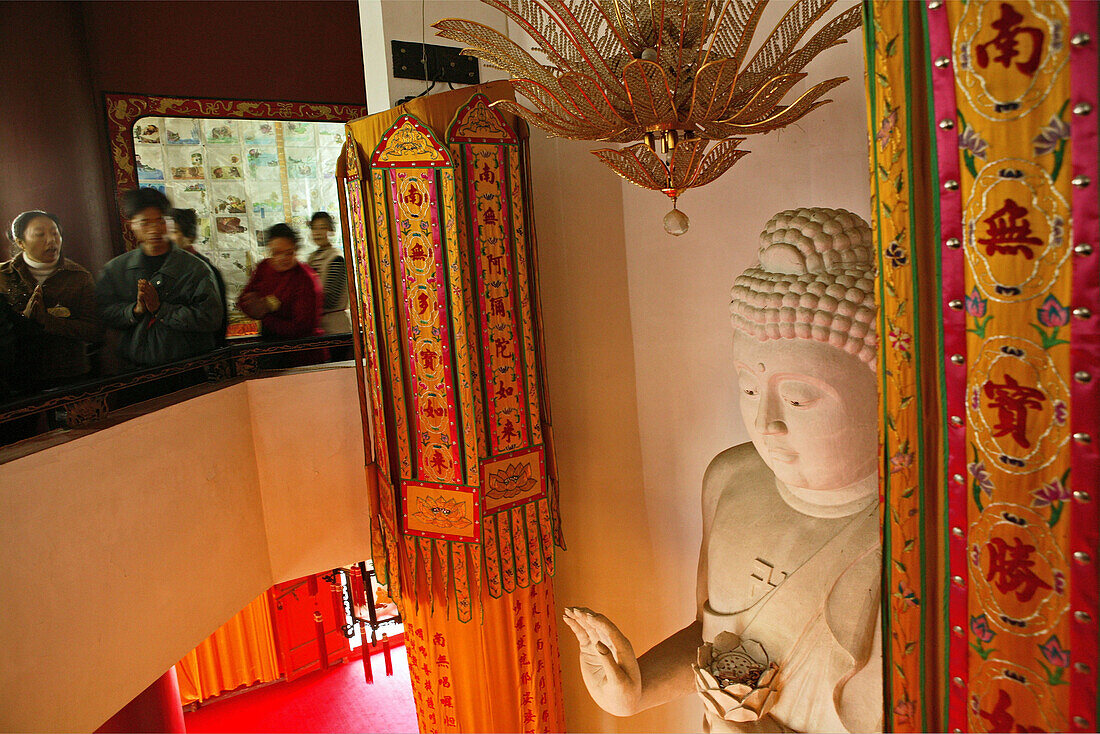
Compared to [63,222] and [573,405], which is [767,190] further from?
[63,222]

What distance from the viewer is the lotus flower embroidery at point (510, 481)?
2.70m

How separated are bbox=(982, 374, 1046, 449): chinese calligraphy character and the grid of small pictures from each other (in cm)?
498

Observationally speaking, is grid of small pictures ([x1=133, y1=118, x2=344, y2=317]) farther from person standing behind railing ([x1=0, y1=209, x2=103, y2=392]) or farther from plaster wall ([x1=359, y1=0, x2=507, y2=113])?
plaster wall ([x1=359, y1=0, x2=507, y2=113])

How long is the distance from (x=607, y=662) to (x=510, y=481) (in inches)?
36.9

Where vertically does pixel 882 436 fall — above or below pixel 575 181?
below

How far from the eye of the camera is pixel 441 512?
2.74 m

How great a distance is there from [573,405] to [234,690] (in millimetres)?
5007

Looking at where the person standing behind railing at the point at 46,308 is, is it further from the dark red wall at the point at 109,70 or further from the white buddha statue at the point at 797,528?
the white buddha statue at the point at 797,528

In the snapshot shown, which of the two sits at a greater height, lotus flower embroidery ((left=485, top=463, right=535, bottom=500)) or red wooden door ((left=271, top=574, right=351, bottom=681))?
lotus flower embroidery ((left=485, top=463, right=535, bottom=500))

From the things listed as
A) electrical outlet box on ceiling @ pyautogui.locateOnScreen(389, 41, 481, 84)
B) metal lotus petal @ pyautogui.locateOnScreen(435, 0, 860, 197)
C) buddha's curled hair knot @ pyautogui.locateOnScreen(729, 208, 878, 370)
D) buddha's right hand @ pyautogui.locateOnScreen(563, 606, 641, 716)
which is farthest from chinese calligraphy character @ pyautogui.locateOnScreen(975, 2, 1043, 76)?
electrical outlet box on ceiling @ pyautogui.locateOnScreen(389, 41, 481, 84)

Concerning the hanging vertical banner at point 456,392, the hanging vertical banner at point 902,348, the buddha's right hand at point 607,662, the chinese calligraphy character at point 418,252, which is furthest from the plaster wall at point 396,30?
the hanging vertical banner at point 902,348

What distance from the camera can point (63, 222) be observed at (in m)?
5.07

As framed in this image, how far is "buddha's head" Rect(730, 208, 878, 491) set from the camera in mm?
1612

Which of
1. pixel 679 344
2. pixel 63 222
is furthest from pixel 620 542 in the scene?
pixel 63 222
